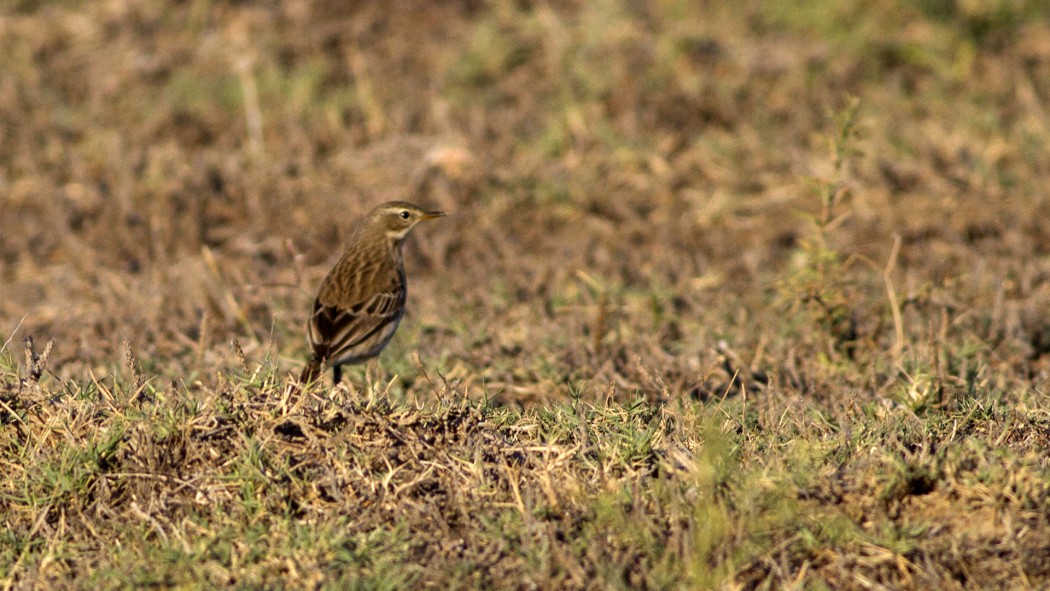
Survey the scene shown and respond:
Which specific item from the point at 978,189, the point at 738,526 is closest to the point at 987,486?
the point at 738,526

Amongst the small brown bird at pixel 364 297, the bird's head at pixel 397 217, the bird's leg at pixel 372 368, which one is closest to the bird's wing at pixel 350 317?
the small brown bird at pixel 364 297

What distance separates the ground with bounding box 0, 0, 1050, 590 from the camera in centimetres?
463

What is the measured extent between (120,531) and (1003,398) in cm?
386

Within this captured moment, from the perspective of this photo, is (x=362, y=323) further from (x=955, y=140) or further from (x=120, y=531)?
(x=955, y=140)

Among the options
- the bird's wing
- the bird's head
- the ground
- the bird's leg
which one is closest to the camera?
the ground

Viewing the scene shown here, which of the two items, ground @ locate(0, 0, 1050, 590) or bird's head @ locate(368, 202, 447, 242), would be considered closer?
ground @ locate(0, 0, 1050, 590)

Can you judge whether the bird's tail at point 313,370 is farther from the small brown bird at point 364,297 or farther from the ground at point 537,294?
the ground at point 537,294

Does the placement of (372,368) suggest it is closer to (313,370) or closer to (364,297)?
(364,297)

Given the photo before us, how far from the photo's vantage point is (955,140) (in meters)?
10.3

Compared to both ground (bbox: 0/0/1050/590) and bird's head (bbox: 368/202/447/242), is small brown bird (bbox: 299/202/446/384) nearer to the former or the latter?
bird's head (bbox: 368/202/447/242)

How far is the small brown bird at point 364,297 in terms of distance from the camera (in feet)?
21.6

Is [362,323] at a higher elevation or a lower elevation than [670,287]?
higher

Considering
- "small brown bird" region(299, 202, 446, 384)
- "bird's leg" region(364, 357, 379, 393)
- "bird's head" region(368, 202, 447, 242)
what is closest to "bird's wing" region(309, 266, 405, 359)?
"small brown bird" region(299, 202, 446, 384)

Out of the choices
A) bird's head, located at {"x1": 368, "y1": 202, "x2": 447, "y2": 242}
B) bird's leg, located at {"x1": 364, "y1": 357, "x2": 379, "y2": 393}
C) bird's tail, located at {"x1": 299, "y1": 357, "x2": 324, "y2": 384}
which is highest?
bird's head, located at {"x1": 368, "y1": 202, "x2": 447, "y2": 242}
